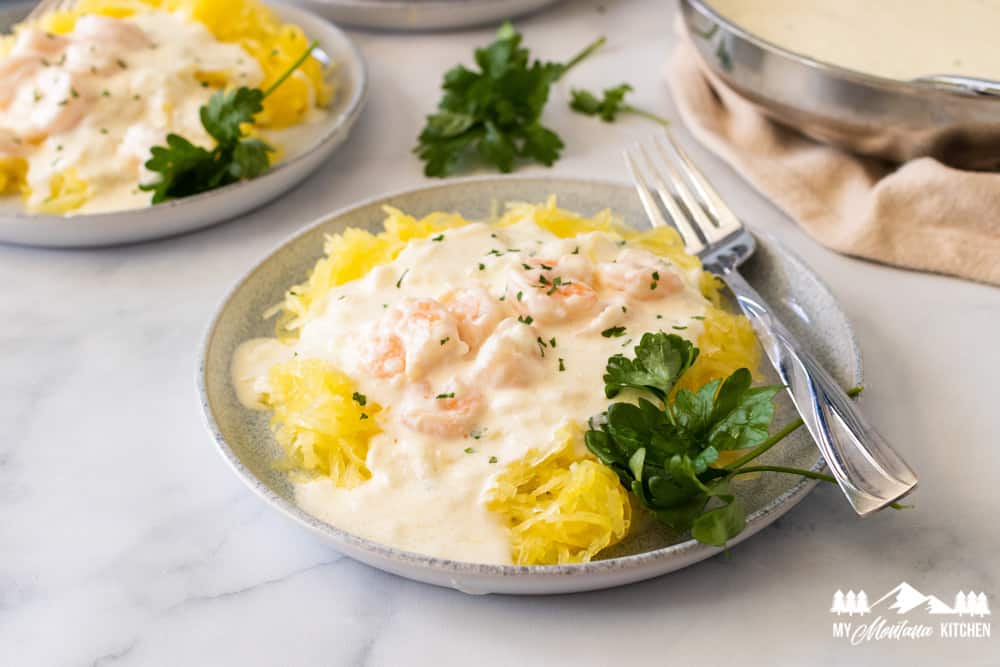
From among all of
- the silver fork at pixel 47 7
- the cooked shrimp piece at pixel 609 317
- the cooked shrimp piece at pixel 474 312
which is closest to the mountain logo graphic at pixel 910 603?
the cooked shrimp piece at pixel 609 317

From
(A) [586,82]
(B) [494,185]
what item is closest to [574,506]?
(B) [494,185]

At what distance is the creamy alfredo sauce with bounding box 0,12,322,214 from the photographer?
286 cm

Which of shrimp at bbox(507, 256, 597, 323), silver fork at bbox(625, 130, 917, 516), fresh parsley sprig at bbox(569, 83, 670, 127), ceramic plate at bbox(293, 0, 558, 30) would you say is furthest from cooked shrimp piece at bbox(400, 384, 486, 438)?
ceramic plate at bbox(293, 0, 558, 30)

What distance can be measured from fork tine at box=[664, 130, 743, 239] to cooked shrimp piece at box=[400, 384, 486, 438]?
90 cm

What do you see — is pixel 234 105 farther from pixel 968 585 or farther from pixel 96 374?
pixel 968 585

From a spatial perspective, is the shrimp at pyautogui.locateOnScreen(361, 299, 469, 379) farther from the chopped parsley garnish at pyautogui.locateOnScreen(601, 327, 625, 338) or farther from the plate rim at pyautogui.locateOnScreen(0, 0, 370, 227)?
the plate rim at pyautogui.locateOnScreen(0, 0, 370, 227)

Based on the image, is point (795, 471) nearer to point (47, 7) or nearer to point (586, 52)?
point (586, 52)

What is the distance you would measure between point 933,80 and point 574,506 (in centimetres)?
151

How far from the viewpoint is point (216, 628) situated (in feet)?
5.88

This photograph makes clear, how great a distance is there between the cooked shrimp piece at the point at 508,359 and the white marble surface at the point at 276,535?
0.41 meters

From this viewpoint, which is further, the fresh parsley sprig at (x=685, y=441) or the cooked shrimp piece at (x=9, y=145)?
the cooked shrimp piece at (x=9, y=145)

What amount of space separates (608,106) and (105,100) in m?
1.53

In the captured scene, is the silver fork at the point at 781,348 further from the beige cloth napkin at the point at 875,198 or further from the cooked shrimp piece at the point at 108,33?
the cooked shrimp piece at the point at 108,33

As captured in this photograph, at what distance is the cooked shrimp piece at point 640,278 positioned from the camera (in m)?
2.17
